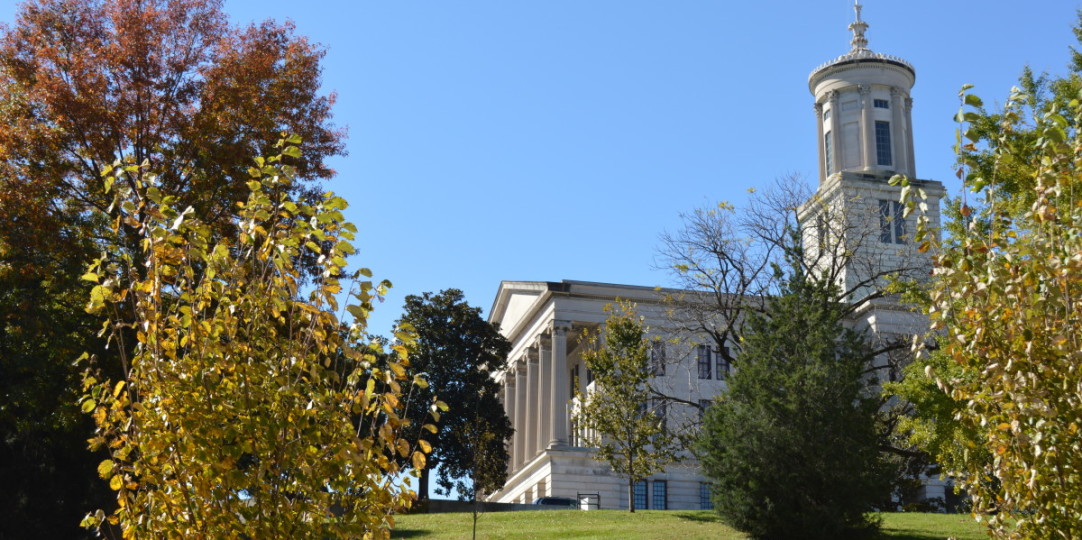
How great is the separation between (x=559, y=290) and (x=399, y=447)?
5748cm

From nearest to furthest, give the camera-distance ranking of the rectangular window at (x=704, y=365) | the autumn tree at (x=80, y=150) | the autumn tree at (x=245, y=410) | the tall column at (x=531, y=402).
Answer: the autumn tree at (x=245, y=410), the autumn tree at (x=80, y=150), the rectangular window at (x=704, y=365), the tall column at (x=531, y=402)

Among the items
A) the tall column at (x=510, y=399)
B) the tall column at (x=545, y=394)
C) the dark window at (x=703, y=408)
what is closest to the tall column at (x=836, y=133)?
the dark window at (x=703, y=408)

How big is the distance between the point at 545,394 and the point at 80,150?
43.9 metres

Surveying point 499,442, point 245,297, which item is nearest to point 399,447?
point 245,297

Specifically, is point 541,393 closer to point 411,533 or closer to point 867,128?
point 867,128

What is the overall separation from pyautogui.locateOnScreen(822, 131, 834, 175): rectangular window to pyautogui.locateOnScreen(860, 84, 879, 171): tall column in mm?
2305

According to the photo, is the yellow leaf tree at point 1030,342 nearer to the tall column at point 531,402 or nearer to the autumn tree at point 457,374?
the autumn tree at point 457,374

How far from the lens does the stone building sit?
2456 inches

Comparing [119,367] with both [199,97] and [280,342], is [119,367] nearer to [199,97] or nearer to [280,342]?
[199,97]

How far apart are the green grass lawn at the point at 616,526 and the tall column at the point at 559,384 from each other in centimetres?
2511

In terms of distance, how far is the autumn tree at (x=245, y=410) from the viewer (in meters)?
7.06

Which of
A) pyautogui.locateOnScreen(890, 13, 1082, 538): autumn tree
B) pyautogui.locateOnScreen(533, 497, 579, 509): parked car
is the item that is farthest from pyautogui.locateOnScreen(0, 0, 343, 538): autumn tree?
pyautogui.locateOnScreen(533, 497, 579, 509): parked car

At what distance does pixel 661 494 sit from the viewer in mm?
67062

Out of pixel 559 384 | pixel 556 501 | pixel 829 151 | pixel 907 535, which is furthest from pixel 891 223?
pixel 907 535
